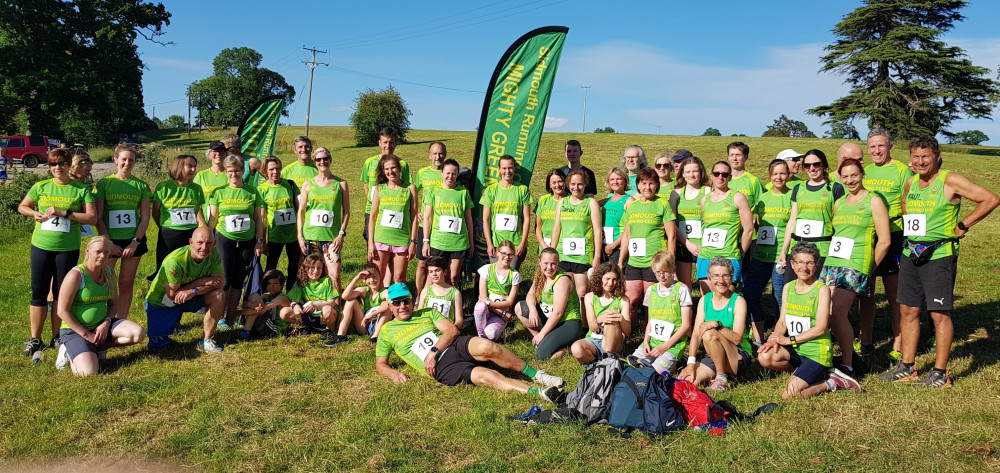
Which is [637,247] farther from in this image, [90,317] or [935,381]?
[90,317]

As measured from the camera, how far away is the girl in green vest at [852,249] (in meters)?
5.04

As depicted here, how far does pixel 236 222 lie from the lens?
21.1 ft

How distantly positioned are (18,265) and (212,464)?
8.91 meters

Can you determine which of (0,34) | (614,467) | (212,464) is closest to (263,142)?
(212,464)

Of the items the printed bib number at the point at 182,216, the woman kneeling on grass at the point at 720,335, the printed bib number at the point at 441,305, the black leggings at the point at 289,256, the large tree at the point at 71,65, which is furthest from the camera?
the large tree at the point at 71,65

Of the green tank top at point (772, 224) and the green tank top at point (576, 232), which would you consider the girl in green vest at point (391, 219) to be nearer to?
the green tank top at point (576, 232)

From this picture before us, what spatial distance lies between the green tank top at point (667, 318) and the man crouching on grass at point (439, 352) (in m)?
1.12

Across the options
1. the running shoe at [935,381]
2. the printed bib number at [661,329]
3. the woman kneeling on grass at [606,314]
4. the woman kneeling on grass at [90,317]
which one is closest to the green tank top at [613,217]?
the woman kneeling on grass at [606,314]

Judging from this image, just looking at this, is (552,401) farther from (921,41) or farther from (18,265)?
(921,41)

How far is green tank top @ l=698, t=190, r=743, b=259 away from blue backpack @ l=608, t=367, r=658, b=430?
1.84m

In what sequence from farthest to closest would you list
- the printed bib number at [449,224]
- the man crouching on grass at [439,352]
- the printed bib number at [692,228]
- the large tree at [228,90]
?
the large tree at [228,90] < the printed bib number at [449,224] < the printed bib number at [692,228] < the man crouching on grass at [439,352]

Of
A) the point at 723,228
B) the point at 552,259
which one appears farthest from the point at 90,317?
the point at 723,228

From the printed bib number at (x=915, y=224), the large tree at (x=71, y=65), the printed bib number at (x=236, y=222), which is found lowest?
the printed bib number at (x=236, y=222)

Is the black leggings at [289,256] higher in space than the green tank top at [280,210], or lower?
lower
